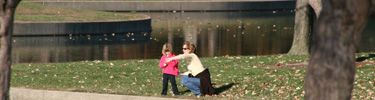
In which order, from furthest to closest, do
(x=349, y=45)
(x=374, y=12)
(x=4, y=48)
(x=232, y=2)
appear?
(x=232, y=2), (x=4, y=48), (x=374, y=12), (x=349, y=45)

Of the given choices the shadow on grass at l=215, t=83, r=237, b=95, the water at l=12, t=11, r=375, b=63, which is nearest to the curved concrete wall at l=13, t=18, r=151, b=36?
the water at l=12, t=11, r=375, b=63


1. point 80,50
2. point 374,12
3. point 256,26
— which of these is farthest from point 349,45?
point 256,26

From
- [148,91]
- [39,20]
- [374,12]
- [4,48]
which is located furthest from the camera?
[39,20]

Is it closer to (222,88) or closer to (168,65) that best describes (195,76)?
(168,65)

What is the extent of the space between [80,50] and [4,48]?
14.8m

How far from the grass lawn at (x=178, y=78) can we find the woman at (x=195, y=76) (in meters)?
0.24

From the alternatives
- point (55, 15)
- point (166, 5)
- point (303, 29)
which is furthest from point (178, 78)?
point (166, 5)

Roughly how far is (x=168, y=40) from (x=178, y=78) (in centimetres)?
1325

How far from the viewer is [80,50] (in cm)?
2178

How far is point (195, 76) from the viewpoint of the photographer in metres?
10.1

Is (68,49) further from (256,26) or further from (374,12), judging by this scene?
(374,12)

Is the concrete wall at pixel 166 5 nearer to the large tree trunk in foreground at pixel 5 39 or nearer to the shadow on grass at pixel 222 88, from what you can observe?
the shadow on grass at pixel 222 88

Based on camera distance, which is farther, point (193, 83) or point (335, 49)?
point (193, 83)

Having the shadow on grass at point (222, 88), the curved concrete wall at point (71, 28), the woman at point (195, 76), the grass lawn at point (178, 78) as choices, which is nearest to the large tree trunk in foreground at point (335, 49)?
the woman at point (195, 76)
